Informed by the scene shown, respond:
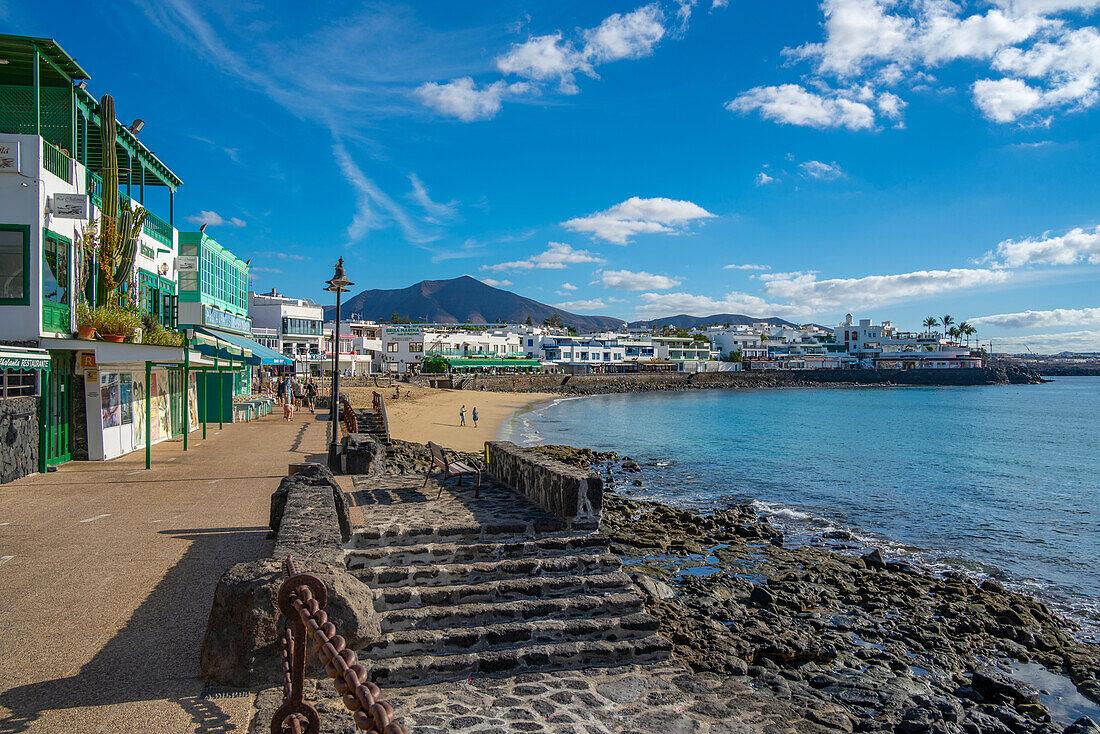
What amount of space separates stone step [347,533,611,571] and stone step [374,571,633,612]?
383 mm

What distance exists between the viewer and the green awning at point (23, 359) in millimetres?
10531

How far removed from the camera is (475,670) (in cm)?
555

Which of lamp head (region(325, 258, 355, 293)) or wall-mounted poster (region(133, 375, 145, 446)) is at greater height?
lamp head (region(325, 258, 355, 293))

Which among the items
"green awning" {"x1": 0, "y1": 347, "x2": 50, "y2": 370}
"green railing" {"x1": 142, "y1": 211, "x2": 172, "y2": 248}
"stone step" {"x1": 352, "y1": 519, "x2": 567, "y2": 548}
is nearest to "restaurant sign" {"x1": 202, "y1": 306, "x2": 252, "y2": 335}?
"green railing" {"x1": 142, "y1": 211, "x2": 172, "y2": 248}

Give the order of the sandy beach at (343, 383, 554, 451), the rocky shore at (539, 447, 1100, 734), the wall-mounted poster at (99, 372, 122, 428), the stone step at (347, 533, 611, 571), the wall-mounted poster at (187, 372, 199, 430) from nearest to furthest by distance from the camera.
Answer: the stone step at (347, 533, 611, 571) < the rocky shore at (539, 447, 1100, 734) < the wall-mounted poster at (99, 372, 122, 428) < the wall-mounted poster at (187, 372, 199, 430) < the sandy beach at (343, 383, 554, 451)

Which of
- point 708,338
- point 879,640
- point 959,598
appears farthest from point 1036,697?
point 708,338

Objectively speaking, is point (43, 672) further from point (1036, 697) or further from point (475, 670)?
point (1036, 697)

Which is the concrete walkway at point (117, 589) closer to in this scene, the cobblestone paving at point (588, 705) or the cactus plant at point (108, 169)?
the cobblestone paving at point (588, 705)

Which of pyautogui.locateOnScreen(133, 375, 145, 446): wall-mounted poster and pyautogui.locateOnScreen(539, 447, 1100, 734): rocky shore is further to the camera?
pyautogui.locateOnScreen(133, 375, 145, 446): wall-mounted poster

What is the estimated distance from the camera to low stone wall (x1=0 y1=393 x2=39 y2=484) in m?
10.9

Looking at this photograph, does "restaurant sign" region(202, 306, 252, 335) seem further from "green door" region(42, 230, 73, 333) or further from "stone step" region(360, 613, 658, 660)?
"stone step" region(360, 613, 658, 660)

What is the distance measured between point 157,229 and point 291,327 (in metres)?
42.8

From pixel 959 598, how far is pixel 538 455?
341 inches

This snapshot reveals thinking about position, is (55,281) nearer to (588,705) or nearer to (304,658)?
(304,658)
